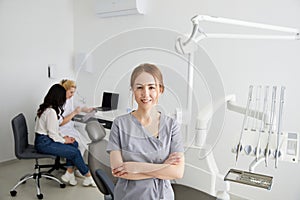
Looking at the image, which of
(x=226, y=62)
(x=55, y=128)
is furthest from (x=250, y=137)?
(x=55, y=128)

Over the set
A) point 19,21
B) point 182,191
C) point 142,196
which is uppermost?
point 19,21

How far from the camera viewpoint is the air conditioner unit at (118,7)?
122 inches

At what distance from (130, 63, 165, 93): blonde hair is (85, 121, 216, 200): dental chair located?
288 millimetres

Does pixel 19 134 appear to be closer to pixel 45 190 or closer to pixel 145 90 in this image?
pixel 45 190

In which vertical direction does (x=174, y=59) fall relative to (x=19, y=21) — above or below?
below

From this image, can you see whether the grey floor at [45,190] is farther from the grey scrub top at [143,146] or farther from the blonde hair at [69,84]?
the grey scrub top at [143,146]

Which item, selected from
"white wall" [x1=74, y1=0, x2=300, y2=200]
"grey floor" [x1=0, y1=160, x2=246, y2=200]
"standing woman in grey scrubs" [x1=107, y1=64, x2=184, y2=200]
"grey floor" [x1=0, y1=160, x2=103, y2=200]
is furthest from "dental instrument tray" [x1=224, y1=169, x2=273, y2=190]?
"grey floor" [x1=0, y1=160, x2=103, y2=200]

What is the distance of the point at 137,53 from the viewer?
3.11 feet

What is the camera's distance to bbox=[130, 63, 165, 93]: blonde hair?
87 centimetres

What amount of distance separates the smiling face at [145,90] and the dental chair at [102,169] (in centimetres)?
27

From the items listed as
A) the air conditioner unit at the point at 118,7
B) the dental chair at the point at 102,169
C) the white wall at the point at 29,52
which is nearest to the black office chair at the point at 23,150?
the white wall at the point at 29,52

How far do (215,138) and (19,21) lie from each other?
3.19 m

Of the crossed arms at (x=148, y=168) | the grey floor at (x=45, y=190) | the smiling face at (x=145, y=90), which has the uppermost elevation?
the smiling face at (x=145, y=90)

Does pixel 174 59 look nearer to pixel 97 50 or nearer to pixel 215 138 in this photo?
pixel 97 50
